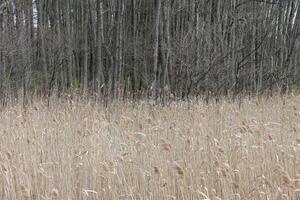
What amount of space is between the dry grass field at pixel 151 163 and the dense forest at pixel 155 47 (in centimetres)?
377

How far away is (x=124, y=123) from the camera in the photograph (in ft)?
17.4

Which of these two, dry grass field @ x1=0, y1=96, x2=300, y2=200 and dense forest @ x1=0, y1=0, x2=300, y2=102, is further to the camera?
dense forest @ x1=0, y1=0, x2=300, y2=102

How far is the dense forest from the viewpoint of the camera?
961 cm

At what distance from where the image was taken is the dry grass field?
285 centimetres

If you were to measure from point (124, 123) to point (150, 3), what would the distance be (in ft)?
32.7

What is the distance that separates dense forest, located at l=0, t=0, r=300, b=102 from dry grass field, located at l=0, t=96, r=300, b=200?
12.4ft

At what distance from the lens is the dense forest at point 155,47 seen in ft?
31.5

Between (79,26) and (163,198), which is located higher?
(79,26)

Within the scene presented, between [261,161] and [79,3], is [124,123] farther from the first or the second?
[79,3]

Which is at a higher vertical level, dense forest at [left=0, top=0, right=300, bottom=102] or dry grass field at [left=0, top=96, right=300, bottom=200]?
dense forest at [left=0, top=0, right=300, bottom=102]

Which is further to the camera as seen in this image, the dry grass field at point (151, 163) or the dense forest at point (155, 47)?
the dense forest at point (155, 47)

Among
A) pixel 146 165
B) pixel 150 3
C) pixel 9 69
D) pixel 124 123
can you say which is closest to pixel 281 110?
pixel 124 123

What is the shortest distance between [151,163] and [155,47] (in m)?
5.03

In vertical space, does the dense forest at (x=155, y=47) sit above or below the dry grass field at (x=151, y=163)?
above
